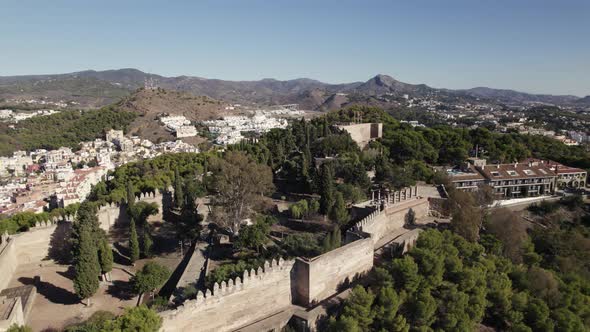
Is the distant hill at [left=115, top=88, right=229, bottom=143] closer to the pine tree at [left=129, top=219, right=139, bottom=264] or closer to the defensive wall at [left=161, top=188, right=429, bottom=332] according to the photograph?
the pine tree at [left=129, top=219, right=139, bottom=264]

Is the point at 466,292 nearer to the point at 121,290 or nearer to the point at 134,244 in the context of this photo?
the point at 121,290

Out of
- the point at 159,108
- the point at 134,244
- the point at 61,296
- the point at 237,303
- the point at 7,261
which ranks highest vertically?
the point at 159,108

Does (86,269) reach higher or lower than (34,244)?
higher

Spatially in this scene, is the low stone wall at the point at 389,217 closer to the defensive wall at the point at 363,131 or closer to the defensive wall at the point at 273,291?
the defensive wall at the point at 273,291

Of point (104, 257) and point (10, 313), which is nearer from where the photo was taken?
point (10, 313)

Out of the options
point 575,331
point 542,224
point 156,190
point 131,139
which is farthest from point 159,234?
point 131,139

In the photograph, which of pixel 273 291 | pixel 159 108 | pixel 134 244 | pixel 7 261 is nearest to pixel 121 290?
pixel 134 244

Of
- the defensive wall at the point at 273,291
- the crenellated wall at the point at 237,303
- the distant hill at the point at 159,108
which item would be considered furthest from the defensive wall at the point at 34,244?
the distant hill at the point at 159,108
